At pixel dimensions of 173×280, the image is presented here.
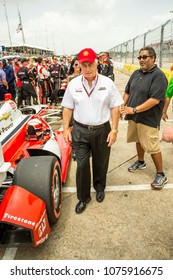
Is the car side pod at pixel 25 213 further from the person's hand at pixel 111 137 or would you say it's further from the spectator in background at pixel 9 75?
the spectator in background at pixel 9 75

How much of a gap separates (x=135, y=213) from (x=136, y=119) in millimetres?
1204

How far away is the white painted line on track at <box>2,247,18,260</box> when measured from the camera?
2.24 m

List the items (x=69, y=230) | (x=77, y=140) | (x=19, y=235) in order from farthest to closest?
1. (x=77, y=140)
2. (x=69, y=230)
3. (x=19, y=235)

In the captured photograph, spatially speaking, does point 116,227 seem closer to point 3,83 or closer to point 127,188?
point 127,188

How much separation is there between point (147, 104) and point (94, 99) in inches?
30.8

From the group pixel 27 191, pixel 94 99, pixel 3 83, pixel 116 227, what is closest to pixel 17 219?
pixel 27 191

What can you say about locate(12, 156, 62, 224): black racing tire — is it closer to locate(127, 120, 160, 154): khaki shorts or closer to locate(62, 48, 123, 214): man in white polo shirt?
locate(62, 48, 123, 214): man in white polo shirt

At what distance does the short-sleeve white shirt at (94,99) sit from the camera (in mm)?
2502

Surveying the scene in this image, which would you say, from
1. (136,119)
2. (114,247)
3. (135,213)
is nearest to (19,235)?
(114,247)

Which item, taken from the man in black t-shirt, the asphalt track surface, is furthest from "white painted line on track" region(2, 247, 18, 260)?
the man in black t-shirt

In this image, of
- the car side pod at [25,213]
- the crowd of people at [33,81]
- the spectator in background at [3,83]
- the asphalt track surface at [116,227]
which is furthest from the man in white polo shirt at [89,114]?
the spectator in background at [3,83]

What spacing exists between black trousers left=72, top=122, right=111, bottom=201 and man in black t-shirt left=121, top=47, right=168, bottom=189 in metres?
0.60
